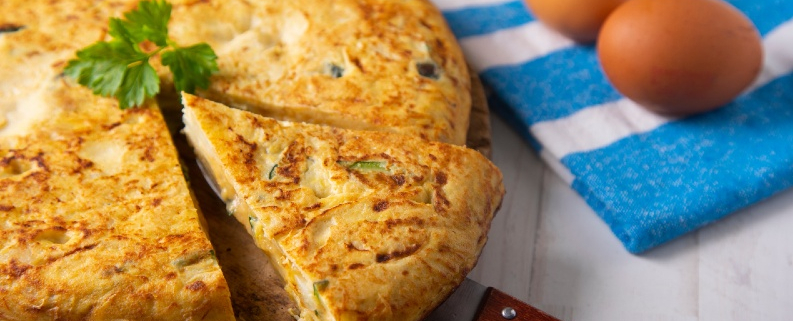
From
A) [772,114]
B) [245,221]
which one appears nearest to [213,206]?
[245,221]

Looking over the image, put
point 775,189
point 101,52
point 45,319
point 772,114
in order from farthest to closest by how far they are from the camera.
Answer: point 772,114, point 775,189, point 101,52, point 45,319

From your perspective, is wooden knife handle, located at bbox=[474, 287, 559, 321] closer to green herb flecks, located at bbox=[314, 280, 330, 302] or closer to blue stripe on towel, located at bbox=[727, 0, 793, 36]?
green herb flecks, located at bbox=[314, 280, 330, 302]

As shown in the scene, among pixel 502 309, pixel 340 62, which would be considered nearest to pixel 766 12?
pixel 340 62

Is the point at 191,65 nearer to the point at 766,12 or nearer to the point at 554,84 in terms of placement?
the point at 554,84

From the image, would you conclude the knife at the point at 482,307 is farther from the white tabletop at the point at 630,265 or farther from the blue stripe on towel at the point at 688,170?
the blue stripe on towel at the point at 688,170

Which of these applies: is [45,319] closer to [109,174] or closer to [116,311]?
[116,311]

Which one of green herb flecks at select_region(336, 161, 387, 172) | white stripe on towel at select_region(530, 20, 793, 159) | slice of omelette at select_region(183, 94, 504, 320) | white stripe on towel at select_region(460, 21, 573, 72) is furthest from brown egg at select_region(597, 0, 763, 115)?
green herb flecks at select_region(336, 161, 387, 172)

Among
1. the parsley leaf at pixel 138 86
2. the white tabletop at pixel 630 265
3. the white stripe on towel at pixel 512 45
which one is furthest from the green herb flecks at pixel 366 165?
the white stripe on towel at pixel 512 45

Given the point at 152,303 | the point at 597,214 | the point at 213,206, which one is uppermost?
the point at 152,303
